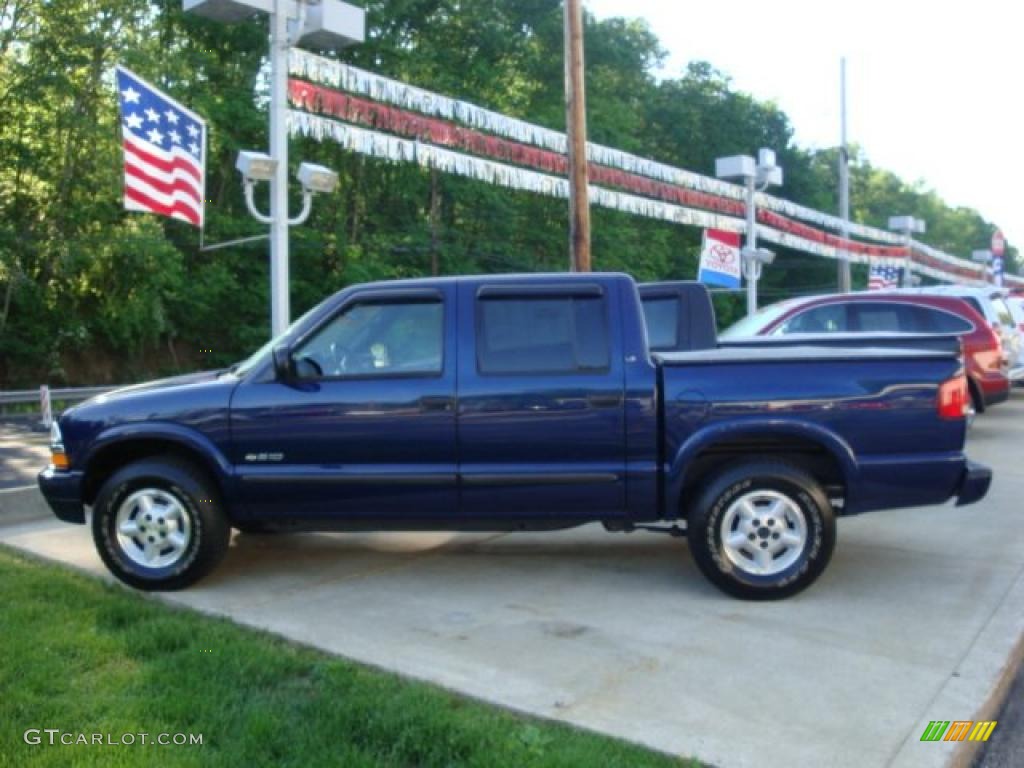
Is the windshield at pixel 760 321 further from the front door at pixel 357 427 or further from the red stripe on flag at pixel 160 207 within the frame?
the front door at pixel 357 427

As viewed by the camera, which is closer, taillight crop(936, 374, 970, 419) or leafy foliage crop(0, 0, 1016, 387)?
taillight crop(936, 374, 970, 419)

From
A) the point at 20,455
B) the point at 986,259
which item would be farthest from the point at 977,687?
the point at 986,259

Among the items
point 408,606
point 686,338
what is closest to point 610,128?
point 686,338

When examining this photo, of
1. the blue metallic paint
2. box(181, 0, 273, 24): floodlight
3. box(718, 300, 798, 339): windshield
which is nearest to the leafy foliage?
box(181, 0, 273, 24): floodlight

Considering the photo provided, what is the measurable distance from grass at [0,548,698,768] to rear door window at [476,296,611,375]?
6.50 feet

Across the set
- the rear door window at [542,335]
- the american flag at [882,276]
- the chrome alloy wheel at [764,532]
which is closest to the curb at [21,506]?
the rear door window at [542,335]

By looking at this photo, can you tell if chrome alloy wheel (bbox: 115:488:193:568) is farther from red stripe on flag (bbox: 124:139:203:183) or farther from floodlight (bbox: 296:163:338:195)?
floodlight (bbox: 296:163:338:195)

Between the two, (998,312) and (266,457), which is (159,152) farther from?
(998,312)

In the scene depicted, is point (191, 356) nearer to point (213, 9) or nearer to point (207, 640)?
point (213, 9)

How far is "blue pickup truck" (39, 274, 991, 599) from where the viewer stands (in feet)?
17.9

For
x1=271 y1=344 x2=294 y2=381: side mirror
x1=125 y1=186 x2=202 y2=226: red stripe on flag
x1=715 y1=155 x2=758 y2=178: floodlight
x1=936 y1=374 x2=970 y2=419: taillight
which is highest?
x1=715 y1=155 x2=758 y2=178: floodlight

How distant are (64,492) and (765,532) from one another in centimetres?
412

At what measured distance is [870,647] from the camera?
4.73 meters

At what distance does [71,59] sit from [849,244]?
2530 cm
